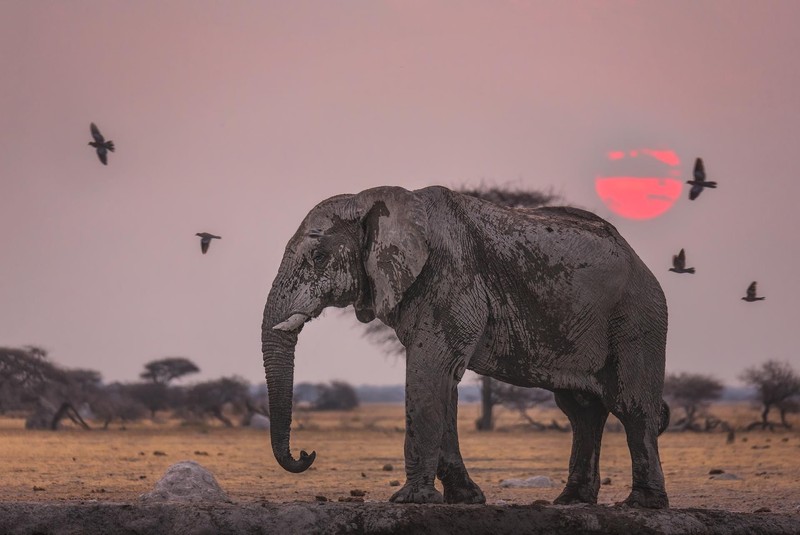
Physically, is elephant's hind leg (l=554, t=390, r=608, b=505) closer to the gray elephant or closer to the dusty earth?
the gray elephant

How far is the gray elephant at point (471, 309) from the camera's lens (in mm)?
11391

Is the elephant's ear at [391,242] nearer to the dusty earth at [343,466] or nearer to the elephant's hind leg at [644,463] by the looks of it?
the dusty earth at [343,466]

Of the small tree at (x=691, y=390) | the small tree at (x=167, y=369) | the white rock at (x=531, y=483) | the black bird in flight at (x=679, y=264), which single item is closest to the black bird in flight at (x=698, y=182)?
the black bird in flight at (x=679, y=264)

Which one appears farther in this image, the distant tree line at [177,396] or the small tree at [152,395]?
the small tree at [152,395]

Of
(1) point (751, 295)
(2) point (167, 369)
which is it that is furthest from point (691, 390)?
(1) point (751, 295)

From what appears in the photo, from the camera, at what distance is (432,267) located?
11.6m

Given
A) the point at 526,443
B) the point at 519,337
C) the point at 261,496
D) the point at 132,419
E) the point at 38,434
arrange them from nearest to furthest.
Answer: the point at 519,337 < the point at 261,496 < the point at 526,443 < the point at 38,434 < the point at 132,419

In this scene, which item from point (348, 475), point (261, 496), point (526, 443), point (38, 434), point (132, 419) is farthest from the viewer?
point (132, 419)

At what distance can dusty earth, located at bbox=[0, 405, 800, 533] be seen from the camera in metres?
16.6

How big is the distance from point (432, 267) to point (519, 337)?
1.04 meters

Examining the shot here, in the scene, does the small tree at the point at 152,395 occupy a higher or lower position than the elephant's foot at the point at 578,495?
higher

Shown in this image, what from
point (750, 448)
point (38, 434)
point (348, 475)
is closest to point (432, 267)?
point (348, 475)

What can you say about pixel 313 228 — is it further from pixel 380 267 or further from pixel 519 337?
pixel 519 337

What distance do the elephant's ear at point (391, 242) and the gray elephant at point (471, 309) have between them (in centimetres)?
1
